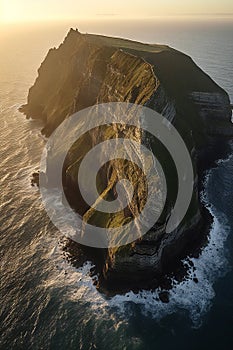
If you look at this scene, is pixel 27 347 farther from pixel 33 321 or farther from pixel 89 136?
pixel 89 136

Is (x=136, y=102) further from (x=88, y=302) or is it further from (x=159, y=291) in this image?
(x=88, y=302)

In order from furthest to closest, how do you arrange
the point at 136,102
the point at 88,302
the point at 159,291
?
the point at 136,102, the point at 159,291, the point at 88,302

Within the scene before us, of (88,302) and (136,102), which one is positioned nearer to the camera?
(88,302)

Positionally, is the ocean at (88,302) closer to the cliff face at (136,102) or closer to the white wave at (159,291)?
the white wave at (159,291)

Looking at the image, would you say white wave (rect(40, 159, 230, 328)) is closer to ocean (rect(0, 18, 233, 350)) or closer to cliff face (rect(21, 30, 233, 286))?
ocean (rect(0, 18, 233, 350))

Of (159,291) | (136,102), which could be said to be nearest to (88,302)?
(159,291)

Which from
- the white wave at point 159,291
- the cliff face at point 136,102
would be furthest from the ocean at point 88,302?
the cliff face at point 136,102

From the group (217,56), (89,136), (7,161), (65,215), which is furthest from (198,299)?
(217,56)

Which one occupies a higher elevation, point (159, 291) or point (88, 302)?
point (159, 291)

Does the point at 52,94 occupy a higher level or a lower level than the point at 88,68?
lower
